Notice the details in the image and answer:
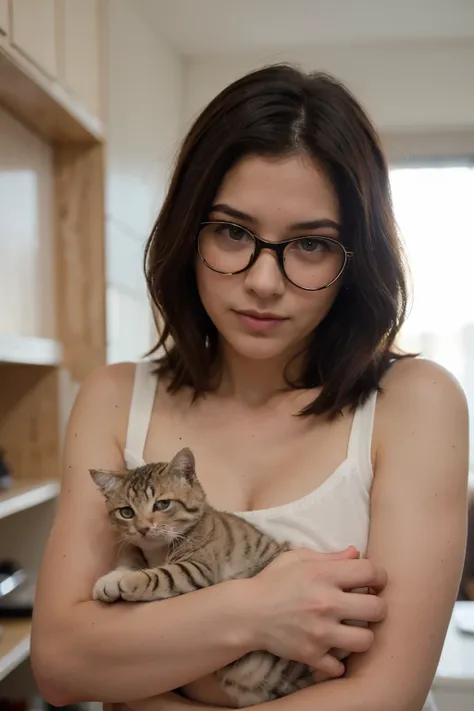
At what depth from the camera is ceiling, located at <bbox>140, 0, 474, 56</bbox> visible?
2.74 metres

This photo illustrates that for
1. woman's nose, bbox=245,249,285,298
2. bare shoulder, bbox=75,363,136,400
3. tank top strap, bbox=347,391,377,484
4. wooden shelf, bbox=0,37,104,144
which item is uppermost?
wooden shelf, bbox=0,37,104,144

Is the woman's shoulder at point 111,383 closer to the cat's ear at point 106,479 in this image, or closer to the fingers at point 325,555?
the cat's ear at point 106,479

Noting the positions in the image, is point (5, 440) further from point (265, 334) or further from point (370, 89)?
point (370, 89)

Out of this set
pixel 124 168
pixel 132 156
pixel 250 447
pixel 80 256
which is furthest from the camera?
→ pixel 132 156

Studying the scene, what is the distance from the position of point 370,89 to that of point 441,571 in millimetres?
2866

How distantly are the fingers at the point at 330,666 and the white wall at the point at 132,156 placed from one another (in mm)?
1541

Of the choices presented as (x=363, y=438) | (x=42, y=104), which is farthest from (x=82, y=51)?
(x=363, y=438)

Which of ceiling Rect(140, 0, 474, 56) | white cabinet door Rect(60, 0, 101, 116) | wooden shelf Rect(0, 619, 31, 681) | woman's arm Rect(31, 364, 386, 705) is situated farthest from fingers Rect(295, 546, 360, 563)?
ceiling Rect(140, 0, 474, 56)

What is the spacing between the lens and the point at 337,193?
3.11ft

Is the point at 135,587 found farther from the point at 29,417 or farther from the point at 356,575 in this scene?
the point at 29,417

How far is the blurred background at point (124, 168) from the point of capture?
181 centimetres

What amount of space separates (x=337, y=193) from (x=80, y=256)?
1.38 meters

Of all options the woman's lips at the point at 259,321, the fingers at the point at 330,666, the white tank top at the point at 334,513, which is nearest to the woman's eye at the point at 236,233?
the woman's lips at the point at 259,321

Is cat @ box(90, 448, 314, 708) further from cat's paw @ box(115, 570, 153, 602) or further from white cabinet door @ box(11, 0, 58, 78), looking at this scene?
white cabinet door @ box(11, 0, 58, 78)
